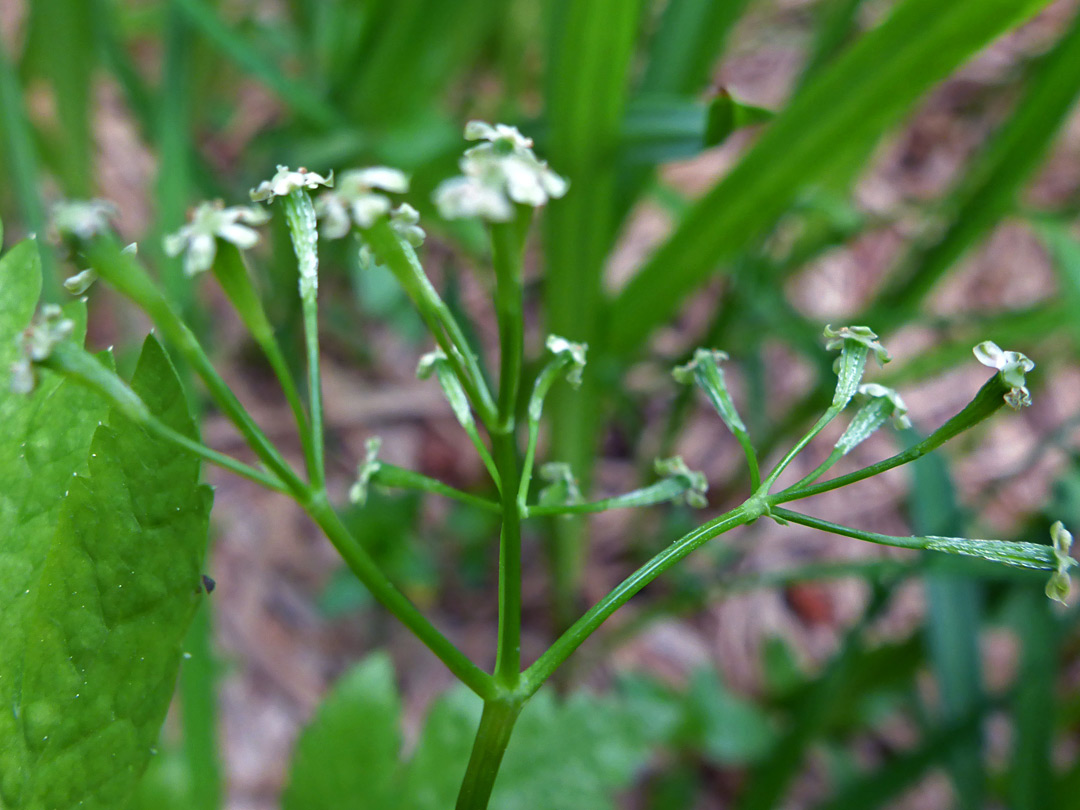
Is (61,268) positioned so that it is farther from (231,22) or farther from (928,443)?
(928,443)

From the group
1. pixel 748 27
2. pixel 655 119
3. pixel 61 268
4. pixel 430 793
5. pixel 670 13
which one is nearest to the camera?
pixel 430 793

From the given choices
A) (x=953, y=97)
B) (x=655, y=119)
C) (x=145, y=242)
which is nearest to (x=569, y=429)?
(x=655, y=119)

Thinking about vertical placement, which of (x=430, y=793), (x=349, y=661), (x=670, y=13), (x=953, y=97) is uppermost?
(x=670, y=13)

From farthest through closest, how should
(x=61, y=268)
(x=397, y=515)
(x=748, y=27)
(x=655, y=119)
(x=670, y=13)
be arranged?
1. (x=748, y=27)
2. (x=61, y=268)
3. (x=397, y=515)
4. (x=670, y=13)
5. (x=655, y=119)

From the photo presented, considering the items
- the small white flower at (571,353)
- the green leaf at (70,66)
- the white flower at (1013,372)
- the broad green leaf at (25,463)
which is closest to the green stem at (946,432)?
the white flower at (1013,372)

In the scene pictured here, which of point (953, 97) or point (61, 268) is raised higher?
point (953, 97)

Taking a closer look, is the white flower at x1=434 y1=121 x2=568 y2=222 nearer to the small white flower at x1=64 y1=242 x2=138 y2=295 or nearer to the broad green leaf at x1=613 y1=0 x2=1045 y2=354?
the small white flower at x1=64 y1=242 x2=138 y2=295

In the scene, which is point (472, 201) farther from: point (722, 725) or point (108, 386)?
point (722, 725)
